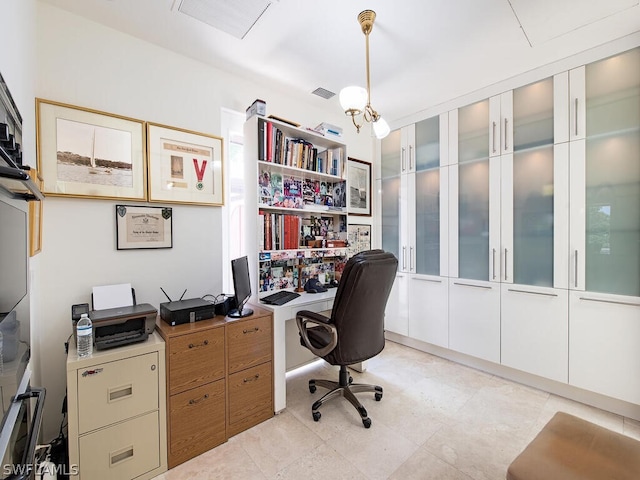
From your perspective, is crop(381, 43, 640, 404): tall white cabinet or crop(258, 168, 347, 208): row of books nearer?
crop(381, 43, 640, 404): tall white cabinet

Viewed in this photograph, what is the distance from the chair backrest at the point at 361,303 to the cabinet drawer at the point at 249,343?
1.58ft

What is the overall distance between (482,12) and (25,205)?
2.68 metres

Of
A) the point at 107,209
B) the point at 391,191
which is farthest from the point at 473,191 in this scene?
the point at 107,209

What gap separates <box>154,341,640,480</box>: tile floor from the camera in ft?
5.32

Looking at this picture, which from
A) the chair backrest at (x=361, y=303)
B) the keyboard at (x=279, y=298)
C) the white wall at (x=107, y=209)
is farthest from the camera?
the keyboard at (x=279, y=298)

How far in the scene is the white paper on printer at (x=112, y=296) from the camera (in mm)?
1790

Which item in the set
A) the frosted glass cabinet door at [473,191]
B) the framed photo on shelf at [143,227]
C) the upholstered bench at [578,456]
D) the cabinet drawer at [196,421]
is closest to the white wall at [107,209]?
the framed photo on shelf at [143,227]

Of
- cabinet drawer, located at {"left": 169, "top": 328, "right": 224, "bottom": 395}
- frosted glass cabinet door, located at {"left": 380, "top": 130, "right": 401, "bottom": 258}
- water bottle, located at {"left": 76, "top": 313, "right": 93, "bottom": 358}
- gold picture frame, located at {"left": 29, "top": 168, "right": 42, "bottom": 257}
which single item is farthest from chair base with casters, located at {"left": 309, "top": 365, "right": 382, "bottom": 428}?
gold picture frame, located at {"left": 29, "top": 168, "right": 42, "bottom": 257}

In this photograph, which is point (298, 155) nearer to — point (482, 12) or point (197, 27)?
point (197, 27)

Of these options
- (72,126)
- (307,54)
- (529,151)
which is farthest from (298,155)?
(529,151)

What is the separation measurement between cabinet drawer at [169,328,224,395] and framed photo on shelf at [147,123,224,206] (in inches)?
41.5

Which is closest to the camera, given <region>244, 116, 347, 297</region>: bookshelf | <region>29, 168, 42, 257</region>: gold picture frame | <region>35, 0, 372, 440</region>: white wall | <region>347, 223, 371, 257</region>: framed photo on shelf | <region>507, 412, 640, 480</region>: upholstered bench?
<region>507, 412, 640, 480</region>: upholstered bench

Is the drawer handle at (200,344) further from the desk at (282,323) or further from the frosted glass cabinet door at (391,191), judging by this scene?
the frosted glass cabinet door at (391,191)

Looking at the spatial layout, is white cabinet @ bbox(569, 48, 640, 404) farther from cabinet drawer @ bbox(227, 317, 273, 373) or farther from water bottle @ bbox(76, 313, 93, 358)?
water bottle @ bbox(76, 313, 93, 358)
